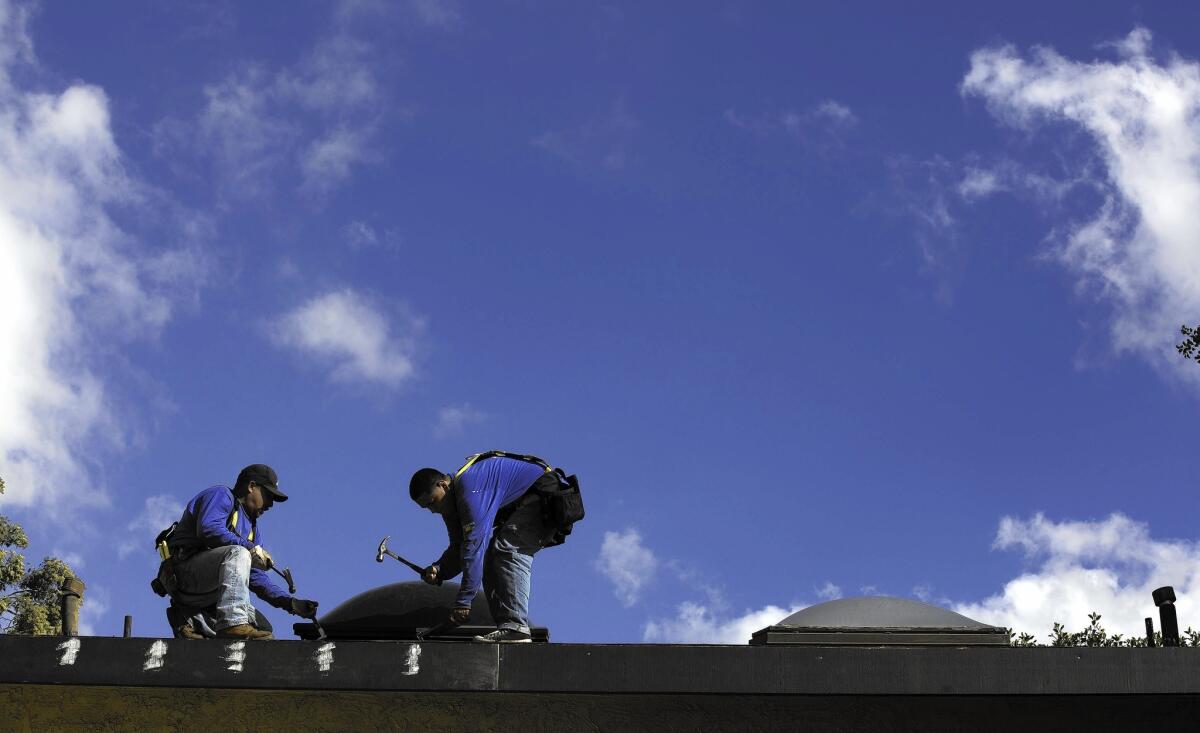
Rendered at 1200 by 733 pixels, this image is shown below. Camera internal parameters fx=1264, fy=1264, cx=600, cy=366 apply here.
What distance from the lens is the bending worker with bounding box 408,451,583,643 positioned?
8.00m

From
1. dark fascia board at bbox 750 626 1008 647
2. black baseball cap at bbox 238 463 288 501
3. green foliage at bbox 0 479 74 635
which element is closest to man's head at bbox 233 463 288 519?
black baseball cap at bbox 238 463 288 501

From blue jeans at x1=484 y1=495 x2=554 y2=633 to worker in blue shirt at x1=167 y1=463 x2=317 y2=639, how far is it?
1368 mm

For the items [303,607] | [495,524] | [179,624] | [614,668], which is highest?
[495,524]

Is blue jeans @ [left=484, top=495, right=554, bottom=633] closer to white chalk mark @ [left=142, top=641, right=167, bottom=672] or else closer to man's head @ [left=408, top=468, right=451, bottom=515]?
man's head @ [left=408, top=468, right=451, bottom=515]

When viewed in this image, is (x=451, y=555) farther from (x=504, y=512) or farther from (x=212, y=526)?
(x=212, y=526)

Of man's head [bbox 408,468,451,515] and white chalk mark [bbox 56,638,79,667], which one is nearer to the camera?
white chalk mark [bbox 56,638,79,667]

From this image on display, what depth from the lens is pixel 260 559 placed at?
8609mm

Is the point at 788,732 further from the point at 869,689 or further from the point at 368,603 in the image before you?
the point at 368,603

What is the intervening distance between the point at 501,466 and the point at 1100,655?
12.4 feet

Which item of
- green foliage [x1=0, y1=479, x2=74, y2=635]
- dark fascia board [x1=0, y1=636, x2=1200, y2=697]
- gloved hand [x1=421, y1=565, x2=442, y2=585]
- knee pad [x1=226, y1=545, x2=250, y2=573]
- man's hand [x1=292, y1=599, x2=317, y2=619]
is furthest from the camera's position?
green foliage [x1=0, y1=479, x2=74, y2=635]

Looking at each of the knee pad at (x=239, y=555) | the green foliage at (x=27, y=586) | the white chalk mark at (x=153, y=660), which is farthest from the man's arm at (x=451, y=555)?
the green foliage at (x=27, y=586)

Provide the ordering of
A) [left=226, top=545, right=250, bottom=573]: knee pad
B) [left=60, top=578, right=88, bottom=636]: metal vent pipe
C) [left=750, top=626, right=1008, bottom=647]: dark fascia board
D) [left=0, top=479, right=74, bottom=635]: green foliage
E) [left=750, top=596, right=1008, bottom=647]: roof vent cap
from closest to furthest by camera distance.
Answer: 1. [left=226, top=545, right=250, bottom=573]: knee pad
2. [left=750, top=626, right=1008, bottom=647]: dark fascia board
3. [left=750, top=596, right=1008, bottom=647]: roof vent cap
4. [left=60, top=578, right=88, bottom=636]: metal vent pipe
5. [left=0, top=479, right=74, bottom=635]: green foliage

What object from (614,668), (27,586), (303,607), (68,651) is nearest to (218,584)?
(303,607)

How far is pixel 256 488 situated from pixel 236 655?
1.58 m
